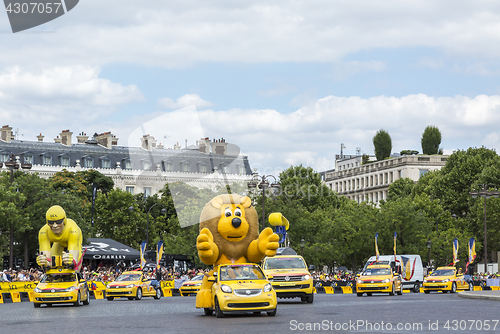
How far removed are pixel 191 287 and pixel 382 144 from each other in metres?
99.5

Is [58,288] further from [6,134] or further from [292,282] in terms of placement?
[6,134]

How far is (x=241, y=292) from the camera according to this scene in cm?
2011

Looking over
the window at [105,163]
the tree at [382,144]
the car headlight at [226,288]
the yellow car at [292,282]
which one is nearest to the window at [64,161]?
the window at [105,163]

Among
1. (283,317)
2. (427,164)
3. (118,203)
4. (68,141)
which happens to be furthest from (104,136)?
(283,317)

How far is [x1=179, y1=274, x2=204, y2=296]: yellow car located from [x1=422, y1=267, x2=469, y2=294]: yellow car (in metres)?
12.4

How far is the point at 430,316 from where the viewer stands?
2041 cm

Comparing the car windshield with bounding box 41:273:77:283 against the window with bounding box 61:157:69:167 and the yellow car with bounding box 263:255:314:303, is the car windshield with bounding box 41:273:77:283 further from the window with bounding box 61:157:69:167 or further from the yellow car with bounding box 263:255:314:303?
the window with bounding box 61:157:69:167

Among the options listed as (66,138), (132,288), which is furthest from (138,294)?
(66,138)

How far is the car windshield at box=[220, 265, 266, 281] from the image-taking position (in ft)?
68.5

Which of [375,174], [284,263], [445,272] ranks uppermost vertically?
[375,174]

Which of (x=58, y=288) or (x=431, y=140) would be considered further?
(x=431, y=140)

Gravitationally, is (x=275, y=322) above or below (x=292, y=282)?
below

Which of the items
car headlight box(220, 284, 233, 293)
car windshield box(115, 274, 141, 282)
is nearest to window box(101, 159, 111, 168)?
car windshield box(115, 274, 141, 282)

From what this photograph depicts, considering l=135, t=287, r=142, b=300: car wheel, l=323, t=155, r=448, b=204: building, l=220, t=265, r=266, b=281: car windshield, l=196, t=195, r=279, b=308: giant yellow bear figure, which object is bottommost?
l=135, t=287, r=142, b=300: car wheel
